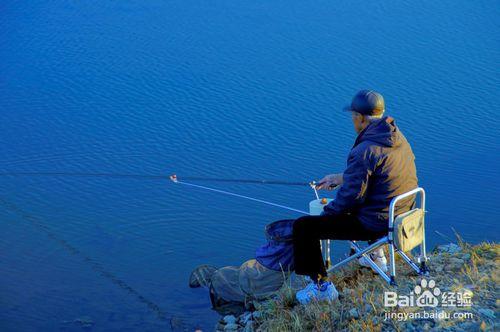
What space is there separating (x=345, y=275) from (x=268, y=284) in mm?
478

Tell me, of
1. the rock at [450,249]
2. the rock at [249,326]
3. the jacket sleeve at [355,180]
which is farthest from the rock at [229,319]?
the rock at [450,249]

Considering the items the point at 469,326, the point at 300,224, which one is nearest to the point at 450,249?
the point at 300,224

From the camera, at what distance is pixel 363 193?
3756mm

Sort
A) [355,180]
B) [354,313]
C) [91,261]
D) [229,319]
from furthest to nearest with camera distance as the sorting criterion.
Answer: [91,261], [229,319], [355,180], [354,313]

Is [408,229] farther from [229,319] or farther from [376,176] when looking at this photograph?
[229,319]

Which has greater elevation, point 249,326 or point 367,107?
point 367,107

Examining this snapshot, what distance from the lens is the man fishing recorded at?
3.72 m

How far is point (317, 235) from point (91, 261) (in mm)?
2423

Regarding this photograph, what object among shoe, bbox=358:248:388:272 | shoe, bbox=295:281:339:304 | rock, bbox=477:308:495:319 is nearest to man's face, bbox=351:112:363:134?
shoe, bbox=358:248:388:272

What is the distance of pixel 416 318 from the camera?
3.46m

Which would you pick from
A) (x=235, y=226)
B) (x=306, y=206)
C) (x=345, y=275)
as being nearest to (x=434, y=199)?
(x=306, y=206)

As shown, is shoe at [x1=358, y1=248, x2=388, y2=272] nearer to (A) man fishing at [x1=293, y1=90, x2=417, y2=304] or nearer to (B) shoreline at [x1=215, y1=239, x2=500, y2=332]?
(B) shoreline at [x1=215, y1=239, x2=500, y2=332]

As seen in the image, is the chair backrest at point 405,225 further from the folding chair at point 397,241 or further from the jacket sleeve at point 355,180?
the jacket sleeve at point 355,180

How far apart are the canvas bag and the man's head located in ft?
1.78
